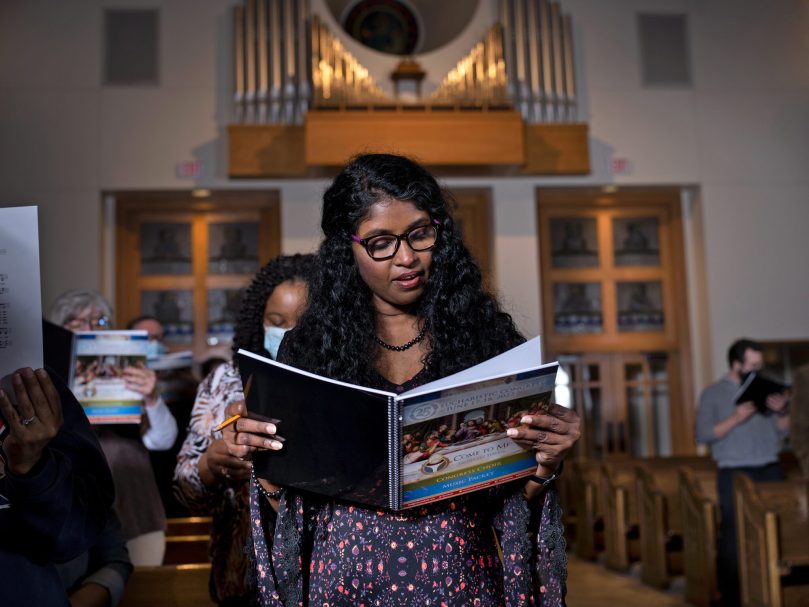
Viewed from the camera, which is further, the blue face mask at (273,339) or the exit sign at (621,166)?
the exit sign at (621,166)

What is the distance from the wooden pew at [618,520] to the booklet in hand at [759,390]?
132cm

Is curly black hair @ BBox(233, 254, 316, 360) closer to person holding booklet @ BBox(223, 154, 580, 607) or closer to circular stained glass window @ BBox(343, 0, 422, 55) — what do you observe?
person holding booklet @ BBox(223, 154, 580, 607)

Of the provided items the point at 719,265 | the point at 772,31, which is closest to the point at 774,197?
the point at 719,265

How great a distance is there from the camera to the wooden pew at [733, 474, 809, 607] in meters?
4.62

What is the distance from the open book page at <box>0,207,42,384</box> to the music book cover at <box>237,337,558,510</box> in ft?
1.15

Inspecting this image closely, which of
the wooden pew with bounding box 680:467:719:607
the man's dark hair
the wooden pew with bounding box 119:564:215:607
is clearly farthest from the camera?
the man's dark hair

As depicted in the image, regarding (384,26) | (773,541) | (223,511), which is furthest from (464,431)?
(384,26)

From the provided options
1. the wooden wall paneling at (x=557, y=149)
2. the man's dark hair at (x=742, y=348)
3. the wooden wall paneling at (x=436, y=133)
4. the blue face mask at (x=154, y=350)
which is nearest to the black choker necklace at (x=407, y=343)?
the blue face mask at (x=154, y=350)

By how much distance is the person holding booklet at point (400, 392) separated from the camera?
1720mm

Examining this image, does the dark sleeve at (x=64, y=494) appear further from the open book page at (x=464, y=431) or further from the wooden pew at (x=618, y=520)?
the wooden pew at (x=618, y=520)

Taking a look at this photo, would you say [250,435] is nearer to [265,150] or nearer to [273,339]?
[273,339]

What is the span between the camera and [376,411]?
63.8 inches

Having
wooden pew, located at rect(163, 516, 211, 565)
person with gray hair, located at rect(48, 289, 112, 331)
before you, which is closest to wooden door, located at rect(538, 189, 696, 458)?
wooden pew, located at rect(163, 516, 211, 565)

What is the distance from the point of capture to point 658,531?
6.45 m
